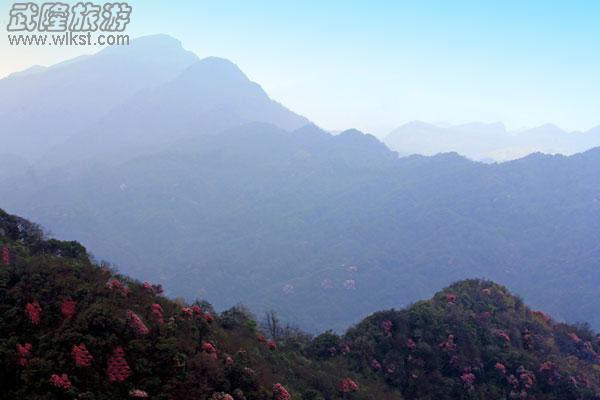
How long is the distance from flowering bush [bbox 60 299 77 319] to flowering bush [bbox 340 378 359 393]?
1515cm

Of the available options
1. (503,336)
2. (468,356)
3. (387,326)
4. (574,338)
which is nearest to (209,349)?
(387,326)

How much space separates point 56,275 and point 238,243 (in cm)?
14487

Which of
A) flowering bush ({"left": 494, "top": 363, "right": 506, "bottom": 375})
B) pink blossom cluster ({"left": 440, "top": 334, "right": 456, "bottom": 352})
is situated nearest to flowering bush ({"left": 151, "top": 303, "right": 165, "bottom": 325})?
pink blossom cluster ({"left": 440, "top": 334, "right": 456, "bottom": 352})

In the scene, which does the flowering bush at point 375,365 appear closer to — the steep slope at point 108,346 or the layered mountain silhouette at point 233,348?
the layered mountain silhouette at point 233,348

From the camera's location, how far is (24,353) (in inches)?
730

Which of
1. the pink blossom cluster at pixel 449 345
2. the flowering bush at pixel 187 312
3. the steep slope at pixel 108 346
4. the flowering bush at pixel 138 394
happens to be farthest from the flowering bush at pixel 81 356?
the pink blossom cluster at pixel 449 345

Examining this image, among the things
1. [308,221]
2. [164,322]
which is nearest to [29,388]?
[164,322]

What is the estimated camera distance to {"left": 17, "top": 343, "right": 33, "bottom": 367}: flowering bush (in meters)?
18.3

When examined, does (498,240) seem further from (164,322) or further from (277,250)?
(164,322)

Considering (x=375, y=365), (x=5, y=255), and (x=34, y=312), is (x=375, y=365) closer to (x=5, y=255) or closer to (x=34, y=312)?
(x=34, y=312)

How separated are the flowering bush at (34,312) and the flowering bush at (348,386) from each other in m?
16.3

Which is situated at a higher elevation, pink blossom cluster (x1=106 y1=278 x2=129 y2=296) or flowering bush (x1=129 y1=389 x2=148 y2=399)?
pink blossom cluster (x1=106 y1=278 x2=129 y2=296)

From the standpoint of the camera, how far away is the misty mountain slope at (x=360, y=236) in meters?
132

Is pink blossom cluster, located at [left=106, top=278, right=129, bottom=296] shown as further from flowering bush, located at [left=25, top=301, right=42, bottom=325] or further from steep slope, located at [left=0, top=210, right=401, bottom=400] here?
flowering bush, located at [left=25, top=301, right=42, bottom=325]
